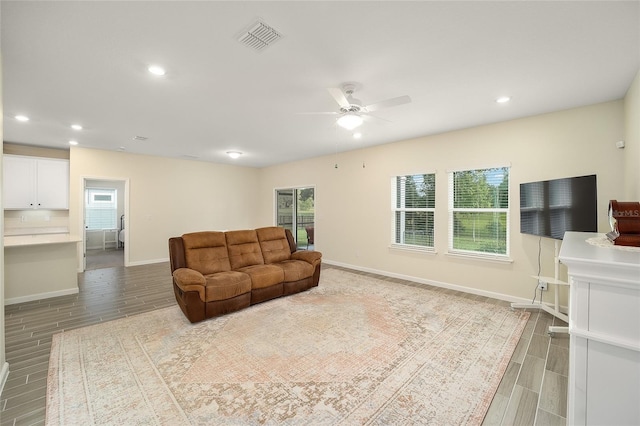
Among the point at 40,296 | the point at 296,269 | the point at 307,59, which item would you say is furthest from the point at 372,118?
the point at 40,296

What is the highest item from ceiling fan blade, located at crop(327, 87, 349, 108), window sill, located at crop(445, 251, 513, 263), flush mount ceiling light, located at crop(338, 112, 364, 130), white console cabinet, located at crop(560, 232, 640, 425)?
ceiling fan blade, located at crop(327, 87, 349, 108)

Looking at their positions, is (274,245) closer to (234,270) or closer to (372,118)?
(234,270)

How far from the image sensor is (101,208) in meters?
8.56

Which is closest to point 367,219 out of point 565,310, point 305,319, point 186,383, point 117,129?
point 305,319

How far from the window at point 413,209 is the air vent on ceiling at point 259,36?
3.70 metres

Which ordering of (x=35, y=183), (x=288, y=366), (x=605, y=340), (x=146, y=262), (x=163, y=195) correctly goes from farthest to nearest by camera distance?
(x=163, y=195) → (x=146, y=262) → (x=35, y=183) → (x=288, y=366) → (x=605, y=340)

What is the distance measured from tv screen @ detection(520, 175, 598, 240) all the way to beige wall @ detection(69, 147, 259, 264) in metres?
6.99

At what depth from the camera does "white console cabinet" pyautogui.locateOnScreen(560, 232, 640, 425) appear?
2.87ft

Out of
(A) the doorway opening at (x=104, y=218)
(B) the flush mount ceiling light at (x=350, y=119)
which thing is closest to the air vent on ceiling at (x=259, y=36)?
(B) the flush mount ceiling light at (x=350, y=119)

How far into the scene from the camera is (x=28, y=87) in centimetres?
286

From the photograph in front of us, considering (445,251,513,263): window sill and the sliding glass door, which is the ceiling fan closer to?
(445,251,513,263): window sill

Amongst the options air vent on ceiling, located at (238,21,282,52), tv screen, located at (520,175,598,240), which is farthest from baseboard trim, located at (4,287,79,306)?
tv screen, located at (520,175,598,240)

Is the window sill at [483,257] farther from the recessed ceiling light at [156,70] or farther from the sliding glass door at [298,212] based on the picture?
the recessed ceiling light at [156,70]

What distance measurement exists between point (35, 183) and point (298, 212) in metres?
5.75
